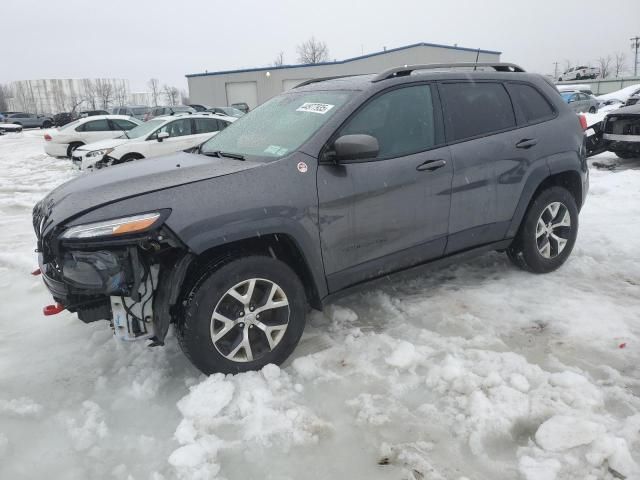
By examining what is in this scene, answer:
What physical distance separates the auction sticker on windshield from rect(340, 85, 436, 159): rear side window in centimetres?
22

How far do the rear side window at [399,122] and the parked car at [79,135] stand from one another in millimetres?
13592

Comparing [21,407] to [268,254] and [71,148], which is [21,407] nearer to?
[268,254]

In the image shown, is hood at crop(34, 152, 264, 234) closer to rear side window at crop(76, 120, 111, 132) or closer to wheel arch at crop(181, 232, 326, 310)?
wheel arch at crop(181, 232, 326, 310)

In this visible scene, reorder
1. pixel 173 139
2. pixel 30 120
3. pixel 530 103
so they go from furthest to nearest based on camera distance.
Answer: pixel 30 120 → pixel 173 139 → pixel 530 103

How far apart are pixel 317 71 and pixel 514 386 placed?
136 ft

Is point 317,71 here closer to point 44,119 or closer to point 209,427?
point 44,119

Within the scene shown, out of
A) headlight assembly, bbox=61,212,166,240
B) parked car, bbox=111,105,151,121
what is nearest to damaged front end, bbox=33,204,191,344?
headlight assembly, bbox=61,212,166,240

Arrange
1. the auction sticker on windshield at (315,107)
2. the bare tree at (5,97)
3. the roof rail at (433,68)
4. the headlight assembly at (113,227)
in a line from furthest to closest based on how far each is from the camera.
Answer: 1. the bare tree at (5,97)
2. the roof rail at (433,68)
3. the auction sticker on windshield at (315,107)
4. the headlight assembly at (113,227)

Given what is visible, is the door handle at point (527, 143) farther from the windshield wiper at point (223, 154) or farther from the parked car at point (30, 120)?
the parked car at point (30, 120)

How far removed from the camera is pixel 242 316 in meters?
2.84

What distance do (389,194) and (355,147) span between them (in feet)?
1.59

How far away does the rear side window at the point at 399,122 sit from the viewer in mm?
3287

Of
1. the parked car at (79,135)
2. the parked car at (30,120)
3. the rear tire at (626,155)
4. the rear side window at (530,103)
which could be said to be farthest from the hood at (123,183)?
the parked car at (30,120)

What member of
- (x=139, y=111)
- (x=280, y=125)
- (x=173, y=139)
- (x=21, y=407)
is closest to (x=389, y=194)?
(x=280, y=125)
